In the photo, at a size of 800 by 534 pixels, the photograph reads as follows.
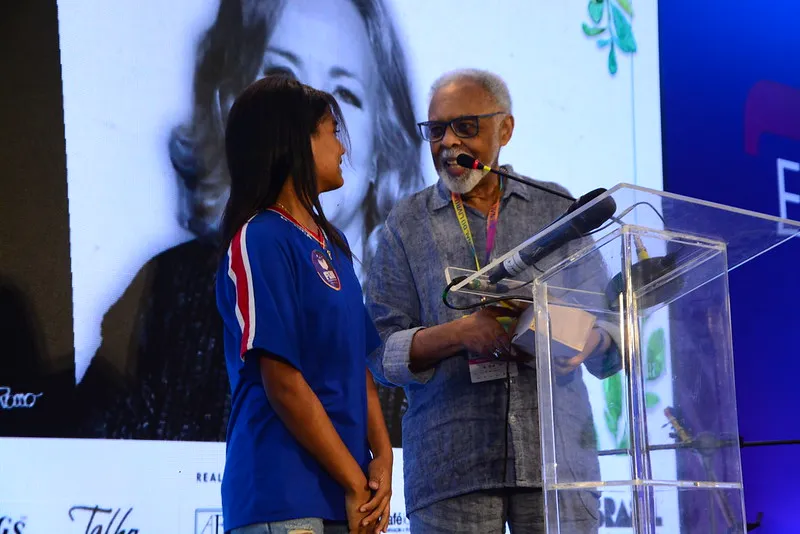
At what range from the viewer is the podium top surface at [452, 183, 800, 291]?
4.77ft

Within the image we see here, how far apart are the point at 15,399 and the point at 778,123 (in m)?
3.44

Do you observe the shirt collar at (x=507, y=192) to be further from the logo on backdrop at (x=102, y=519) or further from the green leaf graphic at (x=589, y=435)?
the logo on backdrop at (x=102, y=519)

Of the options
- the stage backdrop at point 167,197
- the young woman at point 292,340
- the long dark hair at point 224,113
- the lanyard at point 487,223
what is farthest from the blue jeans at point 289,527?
the long dark hair at point 224,113

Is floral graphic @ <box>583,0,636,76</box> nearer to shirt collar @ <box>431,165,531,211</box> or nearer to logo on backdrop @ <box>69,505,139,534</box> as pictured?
shirt collar @ <box>431,165,531,211</box>

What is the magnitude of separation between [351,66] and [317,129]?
1264mm

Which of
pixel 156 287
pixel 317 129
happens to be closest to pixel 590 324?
pixel 317 129

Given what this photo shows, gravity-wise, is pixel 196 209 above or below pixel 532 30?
below

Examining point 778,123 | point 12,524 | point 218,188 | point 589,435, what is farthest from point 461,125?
point 778,123

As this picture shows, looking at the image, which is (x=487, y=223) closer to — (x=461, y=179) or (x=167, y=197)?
(x=461, y=179)

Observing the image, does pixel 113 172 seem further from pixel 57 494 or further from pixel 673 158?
pixel 673 158

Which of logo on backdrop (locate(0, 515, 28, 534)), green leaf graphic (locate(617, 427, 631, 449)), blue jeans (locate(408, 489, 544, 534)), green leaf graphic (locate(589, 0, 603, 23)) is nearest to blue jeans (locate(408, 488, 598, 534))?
blue jeans (locate(408, 489, 544, 534))

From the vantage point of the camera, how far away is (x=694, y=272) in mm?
1573

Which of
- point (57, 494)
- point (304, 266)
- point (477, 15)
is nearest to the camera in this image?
point (304, 266)

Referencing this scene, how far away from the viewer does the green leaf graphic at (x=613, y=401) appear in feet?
4.84
